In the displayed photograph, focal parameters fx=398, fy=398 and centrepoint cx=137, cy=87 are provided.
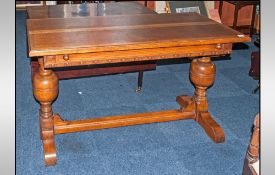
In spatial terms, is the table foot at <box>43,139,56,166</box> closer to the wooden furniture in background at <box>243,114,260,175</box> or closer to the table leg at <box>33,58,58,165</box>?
the table leg at <box>33,58,58,165</box>

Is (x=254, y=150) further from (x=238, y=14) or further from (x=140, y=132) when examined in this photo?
(x=238, y=14)

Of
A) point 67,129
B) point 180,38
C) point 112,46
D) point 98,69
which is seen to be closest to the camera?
point 112,46

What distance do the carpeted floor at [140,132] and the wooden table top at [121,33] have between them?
777 millimetres

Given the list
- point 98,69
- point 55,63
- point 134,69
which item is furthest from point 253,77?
point 55,63

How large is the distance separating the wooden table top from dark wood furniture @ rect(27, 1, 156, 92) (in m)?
0.54

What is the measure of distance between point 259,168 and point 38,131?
1.73 metres

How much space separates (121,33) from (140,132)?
2.72 feet

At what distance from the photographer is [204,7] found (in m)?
5.50

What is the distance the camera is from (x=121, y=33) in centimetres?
259

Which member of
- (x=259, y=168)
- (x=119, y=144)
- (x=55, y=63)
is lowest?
(x=119, y=144)

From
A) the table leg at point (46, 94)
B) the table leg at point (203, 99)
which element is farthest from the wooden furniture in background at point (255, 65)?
the table leg at point (46, 94)

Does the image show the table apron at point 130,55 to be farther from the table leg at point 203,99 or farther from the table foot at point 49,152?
the table foot at point 49,152

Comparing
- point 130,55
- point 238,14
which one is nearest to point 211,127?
point 130,55

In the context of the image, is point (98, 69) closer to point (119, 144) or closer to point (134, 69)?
point (134, 69)
